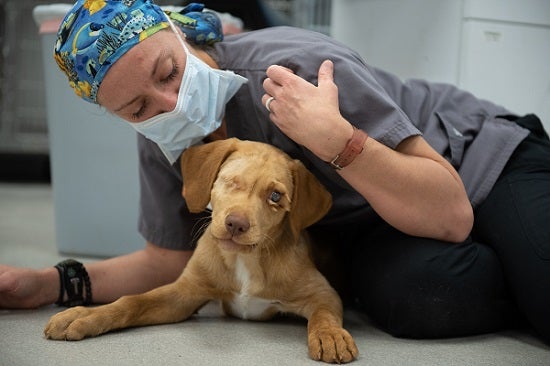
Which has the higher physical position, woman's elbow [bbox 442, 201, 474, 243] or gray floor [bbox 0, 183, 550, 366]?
woman's elbow [bbox 442, 201, 474, 243]

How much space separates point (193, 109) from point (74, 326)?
1.65 feet

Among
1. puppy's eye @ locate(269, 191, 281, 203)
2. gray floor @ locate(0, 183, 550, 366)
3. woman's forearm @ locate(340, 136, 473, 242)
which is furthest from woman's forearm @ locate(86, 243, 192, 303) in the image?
woman's forearm @ locate(340, 136, 473, 242)

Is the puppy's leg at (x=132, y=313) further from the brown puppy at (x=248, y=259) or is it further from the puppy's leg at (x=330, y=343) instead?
the puppy's leg at (x=330, y=343)

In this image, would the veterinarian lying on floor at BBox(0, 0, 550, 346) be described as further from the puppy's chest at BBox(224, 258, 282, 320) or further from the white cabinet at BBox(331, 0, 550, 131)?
the white cabinet at BBox(331, 0, 550, 131)

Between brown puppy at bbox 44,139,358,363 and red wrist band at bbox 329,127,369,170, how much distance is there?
12 cm

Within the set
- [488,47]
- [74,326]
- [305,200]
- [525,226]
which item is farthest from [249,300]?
[488,47]

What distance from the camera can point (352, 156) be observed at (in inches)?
49.1

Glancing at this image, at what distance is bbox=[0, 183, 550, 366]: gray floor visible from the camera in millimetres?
1197

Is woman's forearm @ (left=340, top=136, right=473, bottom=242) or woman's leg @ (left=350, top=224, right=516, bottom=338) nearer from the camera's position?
woman's forearm @ (left=340, top=136, right=473, bottom=242)

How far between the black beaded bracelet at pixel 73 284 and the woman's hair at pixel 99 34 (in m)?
0.41

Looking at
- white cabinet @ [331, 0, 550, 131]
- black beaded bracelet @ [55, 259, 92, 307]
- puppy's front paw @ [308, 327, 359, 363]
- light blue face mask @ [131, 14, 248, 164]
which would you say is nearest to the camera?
puppy's front paw @ [308, 327, 359, 363]

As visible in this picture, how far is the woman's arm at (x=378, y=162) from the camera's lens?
1.24 m

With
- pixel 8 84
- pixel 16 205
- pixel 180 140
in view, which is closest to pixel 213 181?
pixel 180 140

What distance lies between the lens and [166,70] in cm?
138
